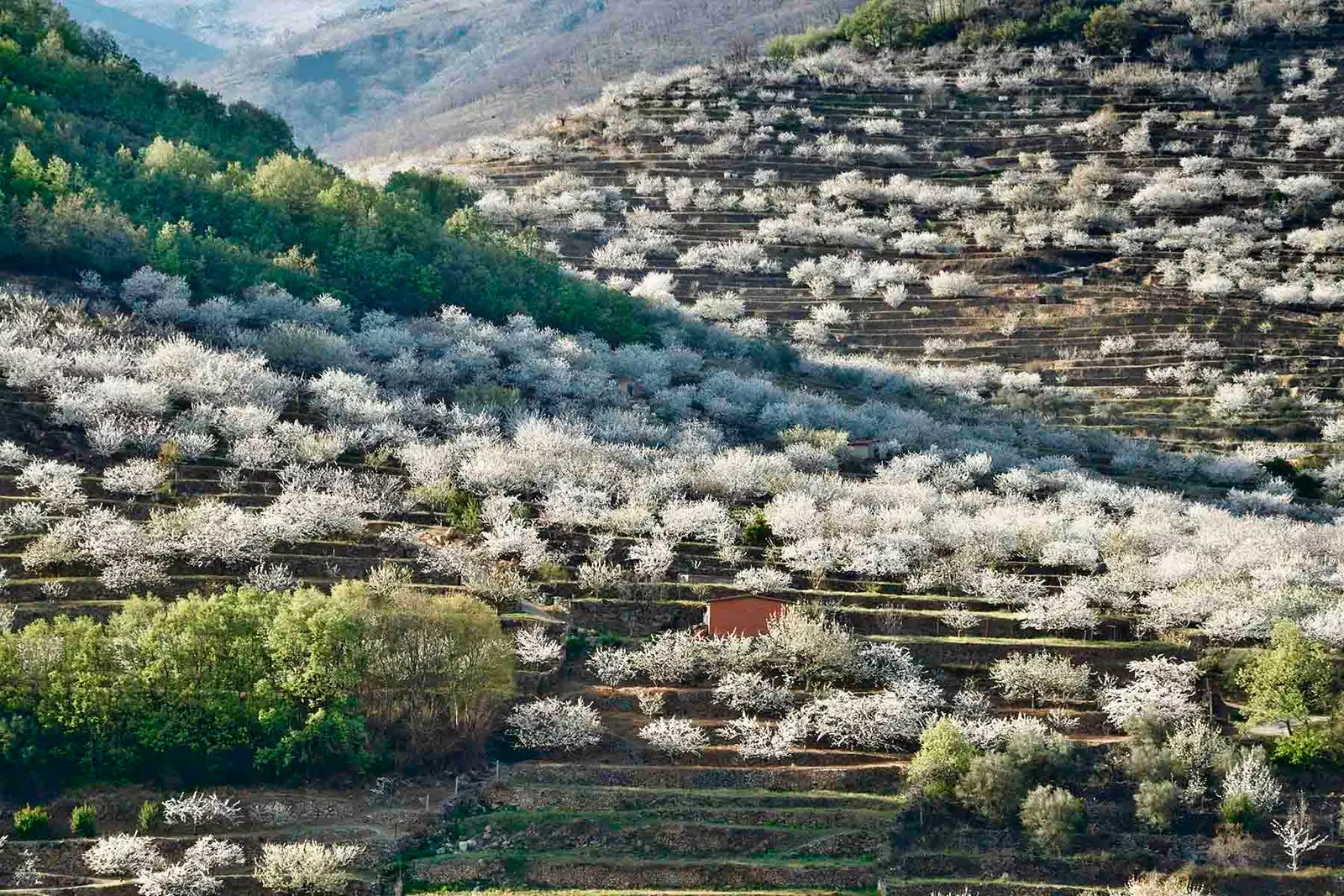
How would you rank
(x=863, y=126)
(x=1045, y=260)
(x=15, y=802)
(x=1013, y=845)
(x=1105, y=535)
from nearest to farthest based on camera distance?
(x=15, y=802)
(x=1013, y=845)
(x=1105, y=535)
(x=1045, y=260)
(x=863, y=126)

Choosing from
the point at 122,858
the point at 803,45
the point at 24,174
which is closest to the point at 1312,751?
the point at 122,858

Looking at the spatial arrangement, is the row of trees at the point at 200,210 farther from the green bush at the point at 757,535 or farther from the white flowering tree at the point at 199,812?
the white flowering tree at the point at 199,812

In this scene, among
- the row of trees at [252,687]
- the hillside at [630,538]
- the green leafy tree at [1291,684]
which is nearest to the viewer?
the row of trees at [252,687]

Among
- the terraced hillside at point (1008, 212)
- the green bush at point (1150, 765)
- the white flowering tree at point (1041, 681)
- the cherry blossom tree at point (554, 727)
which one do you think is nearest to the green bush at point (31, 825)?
the cherry blossom tree at point (554, 727)

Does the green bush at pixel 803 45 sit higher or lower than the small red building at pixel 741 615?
higher

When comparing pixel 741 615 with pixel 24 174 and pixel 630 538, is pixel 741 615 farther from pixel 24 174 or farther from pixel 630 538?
pixel 24 174

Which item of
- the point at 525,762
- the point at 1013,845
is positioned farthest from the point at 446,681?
the point at 1013,845

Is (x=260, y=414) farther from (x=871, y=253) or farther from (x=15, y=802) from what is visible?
(x=871, y=253)
